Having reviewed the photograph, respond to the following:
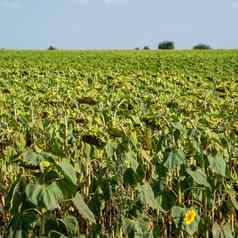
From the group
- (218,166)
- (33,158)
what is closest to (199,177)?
(218,166)

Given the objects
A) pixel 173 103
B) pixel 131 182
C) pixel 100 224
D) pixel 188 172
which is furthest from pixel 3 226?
pixel 173 103

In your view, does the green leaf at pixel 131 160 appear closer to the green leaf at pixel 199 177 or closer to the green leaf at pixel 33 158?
the green leaf at pixel 199 177

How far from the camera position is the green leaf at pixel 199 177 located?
3.28 m

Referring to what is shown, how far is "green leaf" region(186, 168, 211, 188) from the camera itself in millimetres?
3279

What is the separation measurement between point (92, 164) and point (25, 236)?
115 centimetres

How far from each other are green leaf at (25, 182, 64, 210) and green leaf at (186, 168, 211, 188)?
776mm

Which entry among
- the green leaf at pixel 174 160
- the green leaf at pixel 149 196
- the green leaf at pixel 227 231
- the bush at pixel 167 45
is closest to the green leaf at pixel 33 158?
the green leaf at pixel 149 196

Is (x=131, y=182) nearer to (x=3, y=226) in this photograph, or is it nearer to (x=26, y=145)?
(x=3, y=226)

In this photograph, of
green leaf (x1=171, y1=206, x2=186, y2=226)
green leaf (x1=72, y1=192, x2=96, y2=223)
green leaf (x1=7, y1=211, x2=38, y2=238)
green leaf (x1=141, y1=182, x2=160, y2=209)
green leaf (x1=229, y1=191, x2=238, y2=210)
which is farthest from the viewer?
green leaf (x1=229, y1=191, x2=238, y2=210)

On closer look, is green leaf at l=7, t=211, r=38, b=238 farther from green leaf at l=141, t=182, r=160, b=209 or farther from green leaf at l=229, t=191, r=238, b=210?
green leaf at l=229, t=191, r=238, b=210

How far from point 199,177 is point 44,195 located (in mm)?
924

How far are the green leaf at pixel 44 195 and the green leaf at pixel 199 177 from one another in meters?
0.78

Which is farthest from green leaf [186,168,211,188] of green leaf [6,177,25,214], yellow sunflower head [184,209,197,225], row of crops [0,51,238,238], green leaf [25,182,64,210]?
green leaf [6,177,25,214]

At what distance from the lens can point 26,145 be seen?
434 centimetres
